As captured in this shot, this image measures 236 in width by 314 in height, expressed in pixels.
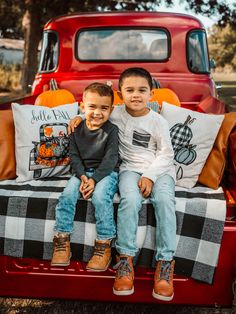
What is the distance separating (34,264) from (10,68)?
81.6ft

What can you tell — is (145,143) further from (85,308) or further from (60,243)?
(85,308)

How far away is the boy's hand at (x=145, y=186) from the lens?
8.27 ft

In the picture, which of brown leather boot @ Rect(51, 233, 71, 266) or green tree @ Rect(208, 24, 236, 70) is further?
green tree @ Rect(208, 24, 236, 70)

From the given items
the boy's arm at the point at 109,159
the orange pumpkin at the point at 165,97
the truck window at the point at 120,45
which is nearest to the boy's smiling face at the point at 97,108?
the boy's arm at the point at 109,159

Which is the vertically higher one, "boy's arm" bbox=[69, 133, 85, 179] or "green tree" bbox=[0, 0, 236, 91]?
"green tree" bbox=[0, 0, 236, 91]

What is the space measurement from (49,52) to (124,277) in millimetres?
3488

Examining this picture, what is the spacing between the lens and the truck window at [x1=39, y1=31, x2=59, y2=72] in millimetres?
5113

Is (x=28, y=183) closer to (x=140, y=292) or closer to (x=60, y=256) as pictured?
(x=60, y=256)

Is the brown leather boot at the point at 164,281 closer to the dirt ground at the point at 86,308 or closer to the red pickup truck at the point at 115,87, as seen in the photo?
the red pickup truck at the point at 115,87

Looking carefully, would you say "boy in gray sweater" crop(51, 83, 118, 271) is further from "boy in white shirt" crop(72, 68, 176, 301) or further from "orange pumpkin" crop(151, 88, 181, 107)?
"orange pumpkin" crop(151, 88, 181, 107)

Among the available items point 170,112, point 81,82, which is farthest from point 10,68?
point 170,112

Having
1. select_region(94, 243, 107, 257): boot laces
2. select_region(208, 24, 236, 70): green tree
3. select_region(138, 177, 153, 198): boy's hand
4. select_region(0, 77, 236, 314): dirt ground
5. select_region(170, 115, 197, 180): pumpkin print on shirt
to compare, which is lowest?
select_region(0, 77, 236, 314): dirt ground

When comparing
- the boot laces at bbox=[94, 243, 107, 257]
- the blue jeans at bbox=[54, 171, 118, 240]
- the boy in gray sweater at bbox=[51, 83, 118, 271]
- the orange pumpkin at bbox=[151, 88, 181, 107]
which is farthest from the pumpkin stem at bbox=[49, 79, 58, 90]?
the boot laces at bbox=[94, 243, 107, 257]

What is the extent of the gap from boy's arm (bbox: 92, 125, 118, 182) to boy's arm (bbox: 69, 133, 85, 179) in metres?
0.11
